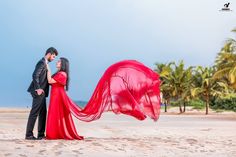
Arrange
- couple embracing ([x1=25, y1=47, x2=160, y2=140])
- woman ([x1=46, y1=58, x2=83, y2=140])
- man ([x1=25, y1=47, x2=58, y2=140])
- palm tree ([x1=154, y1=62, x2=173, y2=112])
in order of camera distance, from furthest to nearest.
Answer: palm tree ([x1=154, y1=62, x2=173, y2=112]) → woman ([x1=46, y1=58, x2=83, y2=140]) → couple embracing ([x1=25, y1=47, x2=160, y2=140]) → man ([x1=25, y1=47, x2=58, y2=140])

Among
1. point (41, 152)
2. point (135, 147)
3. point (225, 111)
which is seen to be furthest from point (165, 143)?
point (225, 111)

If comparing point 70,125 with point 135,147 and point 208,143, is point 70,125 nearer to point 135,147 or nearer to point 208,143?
point 135,147

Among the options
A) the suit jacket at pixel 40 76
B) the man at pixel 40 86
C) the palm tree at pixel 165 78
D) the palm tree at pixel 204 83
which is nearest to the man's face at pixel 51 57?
the man at pixel 40 86

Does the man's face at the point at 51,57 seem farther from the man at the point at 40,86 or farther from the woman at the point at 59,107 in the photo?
the woman at the point at 59,107

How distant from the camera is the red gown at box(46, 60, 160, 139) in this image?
39.3 ft

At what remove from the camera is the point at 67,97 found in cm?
1210

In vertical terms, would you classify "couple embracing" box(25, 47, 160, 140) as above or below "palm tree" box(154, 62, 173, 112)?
below

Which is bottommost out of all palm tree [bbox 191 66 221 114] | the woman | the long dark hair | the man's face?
the woman

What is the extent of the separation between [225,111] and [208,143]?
49.4 metres

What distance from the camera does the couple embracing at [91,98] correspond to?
1178 centimetres

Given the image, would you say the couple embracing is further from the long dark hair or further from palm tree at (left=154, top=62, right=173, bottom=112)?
palm tree at (left=154, top=62, right=173, bottom=112)

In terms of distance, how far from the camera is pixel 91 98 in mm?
12391

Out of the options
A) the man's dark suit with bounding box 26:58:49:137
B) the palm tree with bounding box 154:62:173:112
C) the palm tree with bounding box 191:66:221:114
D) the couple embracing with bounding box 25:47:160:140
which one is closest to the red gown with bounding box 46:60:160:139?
the couple embracing with bounding box 25:47:160:140

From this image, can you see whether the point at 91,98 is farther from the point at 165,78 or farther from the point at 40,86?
the point at 165,78
